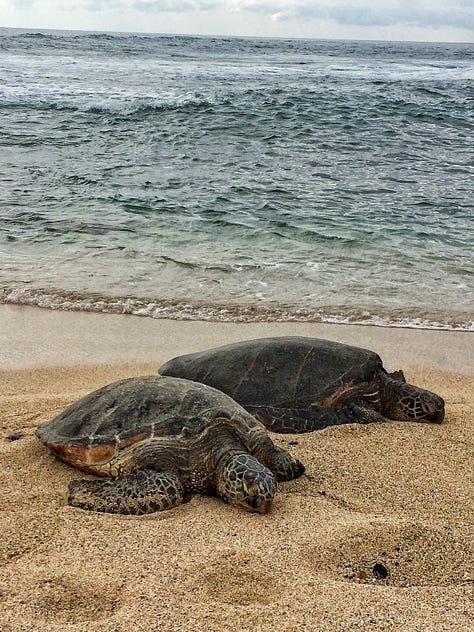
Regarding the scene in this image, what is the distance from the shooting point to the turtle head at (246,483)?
3.24 m

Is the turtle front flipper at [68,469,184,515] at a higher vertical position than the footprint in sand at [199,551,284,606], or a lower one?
lower

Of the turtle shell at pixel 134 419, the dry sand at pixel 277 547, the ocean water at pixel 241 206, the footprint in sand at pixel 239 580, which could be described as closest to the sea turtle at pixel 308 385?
the dry sand at pixel 277 547

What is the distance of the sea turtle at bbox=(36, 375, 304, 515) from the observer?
128 inches

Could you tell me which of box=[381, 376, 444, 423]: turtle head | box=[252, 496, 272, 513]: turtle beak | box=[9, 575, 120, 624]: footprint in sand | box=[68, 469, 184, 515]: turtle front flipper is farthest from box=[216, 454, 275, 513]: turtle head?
box=[381, 376, 444, 423]: turtle head

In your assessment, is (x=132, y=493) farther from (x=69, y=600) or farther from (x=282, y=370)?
(x=282, y=370)

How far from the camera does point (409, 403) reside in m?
4.69

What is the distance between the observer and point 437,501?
342 cm

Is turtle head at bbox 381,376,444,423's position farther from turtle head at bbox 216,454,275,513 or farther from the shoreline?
turtle head at bbox 216,454,275,513

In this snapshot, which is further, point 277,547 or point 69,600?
point 277,547

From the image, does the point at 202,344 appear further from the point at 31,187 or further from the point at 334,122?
the point at 334,122

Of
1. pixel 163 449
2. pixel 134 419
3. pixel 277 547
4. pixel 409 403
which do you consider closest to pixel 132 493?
pixel 163 449

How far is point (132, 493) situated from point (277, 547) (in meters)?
0.78

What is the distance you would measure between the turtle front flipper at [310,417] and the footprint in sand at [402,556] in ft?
4.77

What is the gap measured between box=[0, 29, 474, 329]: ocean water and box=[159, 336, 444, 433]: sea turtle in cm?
193
